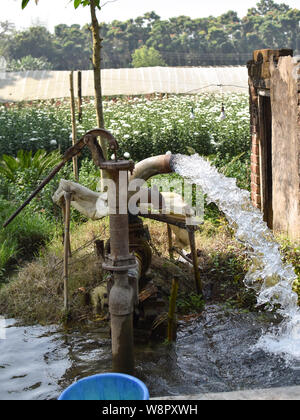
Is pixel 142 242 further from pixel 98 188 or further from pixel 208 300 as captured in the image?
pixel 98 188

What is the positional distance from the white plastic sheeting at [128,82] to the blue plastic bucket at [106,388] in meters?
21.8

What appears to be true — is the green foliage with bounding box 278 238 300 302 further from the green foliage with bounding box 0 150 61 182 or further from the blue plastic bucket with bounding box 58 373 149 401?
the green foliage with bounding box 0 150 61 182

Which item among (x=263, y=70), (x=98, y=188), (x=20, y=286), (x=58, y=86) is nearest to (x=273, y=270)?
(x=263, y=70)

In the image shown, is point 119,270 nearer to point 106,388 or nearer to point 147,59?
point 106,388

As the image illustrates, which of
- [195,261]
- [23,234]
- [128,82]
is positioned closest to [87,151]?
[23,234]

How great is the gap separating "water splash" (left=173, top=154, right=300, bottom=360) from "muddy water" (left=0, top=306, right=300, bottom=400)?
0.18 metres

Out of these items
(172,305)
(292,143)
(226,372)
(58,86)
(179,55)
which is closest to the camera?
(226,372)

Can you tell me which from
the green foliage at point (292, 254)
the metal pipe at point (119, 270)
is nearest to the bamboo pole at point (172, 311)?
the metal pipe at point (119, 270)

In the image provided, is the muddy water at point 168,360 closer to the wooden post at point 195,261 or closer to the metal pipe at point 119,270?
the wooden post at point 195,261

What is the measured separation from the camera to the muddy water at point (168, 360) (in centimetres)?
388

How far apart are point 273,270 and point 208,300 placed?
90cm

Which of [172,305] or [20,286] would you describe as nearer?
[172,305]

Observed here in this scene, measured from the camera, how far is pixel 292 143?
525cm

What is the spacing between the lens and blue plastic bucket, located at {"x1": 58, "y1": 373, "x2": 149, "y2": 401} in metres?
2.51
